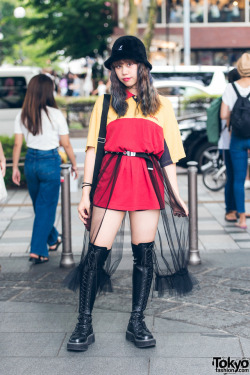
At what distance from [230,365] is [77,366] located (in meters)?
0.86

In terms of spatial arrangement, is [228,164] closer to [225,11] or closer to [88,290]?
[88,290]

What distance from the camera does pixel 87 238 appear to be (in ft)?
14.5

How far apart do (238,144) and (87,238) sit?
3247mm

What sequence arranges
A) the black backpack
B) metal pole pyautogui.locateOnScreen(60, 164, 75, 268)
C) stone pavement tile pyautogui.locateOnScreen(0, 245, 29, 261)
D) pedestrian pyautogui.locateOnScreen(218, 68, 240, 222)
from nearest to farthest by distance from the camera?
metal pole pyautogui.locateOnScreen(60, 164, 75, 268), stone pavement tile pyautogui.locateOnScreen(0, 245, 29, 261), the black backpack, pedestrian pyautogui.locateOnScreen(218, 68, 240, 222)

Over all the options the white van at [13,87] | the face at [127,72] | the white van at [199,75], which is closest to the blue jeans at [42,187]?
the face at [127,72]

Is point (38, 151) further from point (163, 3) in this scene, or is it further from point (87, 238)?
point (163, 3)

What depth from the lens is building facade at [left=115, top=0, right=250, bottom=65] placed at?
120 feet

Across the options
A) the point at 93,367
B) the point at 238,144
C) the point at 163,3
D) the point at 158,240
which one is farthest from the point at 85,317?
the point at 163,3

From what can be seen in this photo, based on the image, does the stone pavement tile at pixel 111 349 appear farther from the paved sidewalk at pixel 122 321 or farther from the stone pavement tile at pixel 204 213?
the stone pavement tile at pixel 204 213

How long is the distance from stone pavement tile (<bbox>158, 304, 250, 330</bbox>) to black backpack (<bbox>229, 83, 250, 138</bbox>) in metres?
2.64

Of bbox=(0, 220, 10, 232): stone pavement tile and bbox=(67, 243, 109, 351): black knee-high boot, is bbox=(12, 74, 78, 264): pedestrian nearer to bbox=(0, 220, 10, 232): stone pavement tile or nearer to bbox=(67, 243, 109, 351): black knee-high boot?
bbox=(0, 220, 10, 232): stone pavement tile

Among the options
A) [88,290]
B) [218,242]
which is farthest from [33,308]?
[218,242]

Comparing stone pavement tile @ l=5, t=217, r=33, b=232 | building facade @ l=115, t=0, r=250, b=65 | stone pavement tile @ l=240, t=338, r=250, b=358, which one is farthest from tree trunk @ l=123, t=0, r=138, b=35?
stone pavement tile @ l=240, t=338, r=250, b=358

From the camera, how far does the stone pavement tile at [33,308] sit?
493 cm
